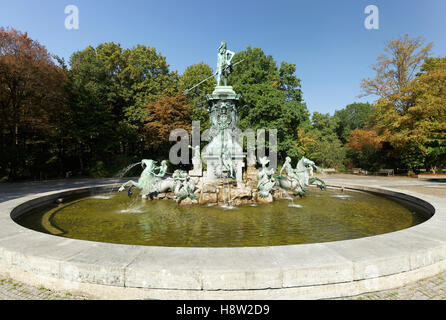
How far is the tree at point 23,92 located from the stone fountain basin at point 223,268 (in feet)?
67.9

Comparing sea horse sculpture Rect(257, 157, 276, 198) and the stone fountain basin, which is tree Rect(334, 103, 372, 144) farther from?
the stone fountain basin

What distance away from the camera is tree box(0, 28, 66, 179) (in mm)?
19109

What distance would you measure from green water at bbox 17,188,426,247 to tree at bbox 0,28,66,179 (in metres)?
14.8

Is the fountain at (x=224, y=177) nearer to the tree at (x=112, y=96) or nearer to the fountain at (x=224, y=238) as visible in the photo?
the fountain at (x=224, y=238)

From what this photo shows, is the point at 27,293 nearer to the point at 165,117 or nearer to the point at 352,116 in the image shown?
the point at 165,117

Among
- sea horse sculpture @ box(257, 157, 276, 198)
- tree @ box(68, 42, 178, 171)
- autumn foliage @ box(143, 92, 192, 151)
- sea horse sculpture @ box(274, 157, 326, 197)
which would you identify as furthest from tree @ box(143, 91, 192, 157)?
sea horse sculpture @ box(257, 157, 276, 198)

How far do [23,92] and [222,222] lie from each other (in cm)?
2255

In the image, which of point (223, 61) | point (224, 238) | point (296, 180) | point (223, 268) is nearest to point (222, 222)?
point (224, 238)

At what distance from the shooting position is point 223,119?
15.4m

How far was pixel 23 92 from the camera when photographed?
2033 cm

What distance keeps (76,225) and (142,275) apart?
5504mm
